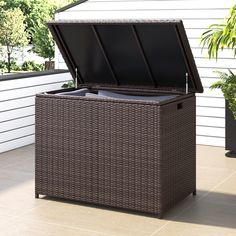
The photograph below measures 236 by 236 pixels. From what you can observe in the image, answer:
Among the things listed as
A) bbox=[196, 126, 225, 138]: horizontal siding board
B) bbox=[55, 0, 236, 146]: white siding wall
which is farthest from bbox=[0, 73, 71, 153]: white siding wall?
bbox=[196, 126, 225, 138]: horizontal siding board

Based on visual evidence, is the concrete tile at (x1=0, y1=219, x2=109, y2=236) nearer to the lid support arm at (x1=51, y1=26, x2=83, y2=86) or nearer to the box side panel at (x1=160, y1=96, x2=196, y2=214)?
the box side panel at (x1=160, y1=96, x2=196, y2=214)

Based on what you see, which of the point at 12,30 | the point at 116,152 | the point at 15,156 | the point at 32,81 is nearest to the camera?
the point at 116,152

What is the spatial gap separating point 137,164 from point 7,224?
1092 mm

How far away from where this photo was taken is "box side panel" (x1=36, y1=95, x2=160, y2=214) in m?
4.91

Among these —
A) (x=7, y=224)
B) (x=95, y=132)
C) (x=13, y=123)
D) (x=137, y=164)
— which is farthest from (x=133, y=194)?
(x=13, y=123)

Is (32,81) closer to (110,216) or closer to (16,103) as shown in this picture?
(16,103)

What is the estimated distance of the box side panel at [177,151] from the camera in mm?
4926

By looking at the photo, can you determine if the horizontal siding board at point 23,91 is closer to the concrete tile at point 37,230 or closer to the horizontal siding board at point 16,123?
the horizontal siding board at point 16,123

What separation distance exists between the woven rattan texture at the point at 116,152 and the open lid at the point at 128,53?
0.31 m

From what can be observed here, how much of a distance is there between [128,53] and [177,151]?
3.20 ft

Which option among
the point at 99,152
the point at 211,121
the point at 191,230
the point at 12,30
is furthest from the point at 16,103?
the point at 12,30

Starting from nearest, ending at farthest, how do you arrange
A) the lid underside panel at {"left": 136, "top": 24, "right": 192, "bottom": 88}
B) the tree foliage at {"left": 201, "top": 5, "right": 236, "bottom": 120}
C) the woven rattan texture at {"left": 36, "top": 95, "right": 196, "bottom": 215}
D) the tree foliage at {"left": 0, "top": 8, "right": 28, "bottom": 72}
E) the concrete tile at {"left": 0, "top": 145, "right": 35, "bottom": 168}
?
the woven rattan texture at {"left": 36, "top": 95, "right": 196, "bottom": 215}, the lid underside panel at {"left": 136, "top": 24, "right": 192, "bottom": 88}, the tree foliage at {"left": 201, "top": 5, "right": 236, "bottom": 120}, the concrete tile at {"left": 0, "top": 145, "right": 35, "bottom": 168}, the tree foliage at {"left": 0, "top": 8, "right": 28, "bottom": 72}

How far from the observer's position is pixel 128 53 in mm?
5488

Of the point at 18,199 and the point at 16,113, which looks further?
the point at 16,113
